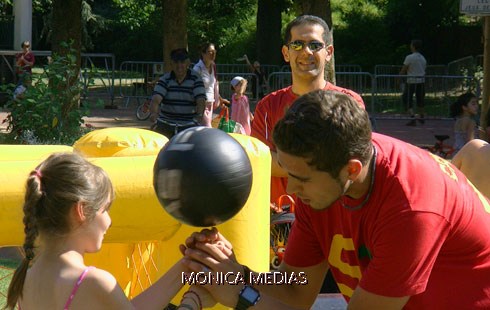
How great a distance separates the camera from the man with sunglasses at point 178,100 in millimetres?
11227

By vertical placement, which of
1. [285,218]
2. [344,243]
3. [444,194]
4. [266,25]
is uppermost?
[266,25]

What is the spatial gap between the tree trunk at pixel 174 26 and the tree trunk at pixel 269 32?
13.9 m

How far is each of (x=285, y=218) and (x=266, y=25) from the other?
25.4 metres

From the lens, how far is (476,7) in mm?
9820

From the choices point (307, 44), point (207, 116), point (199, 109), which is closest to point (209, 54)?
point (207, 116)

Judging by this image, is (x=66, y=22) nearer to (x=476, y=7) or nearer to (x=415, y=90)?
(x=415, y=90)

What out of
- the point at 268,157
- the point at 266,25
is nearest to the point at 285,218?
the point at 268,157

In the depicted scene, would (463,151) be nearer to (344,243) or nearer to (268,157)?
(268,157)

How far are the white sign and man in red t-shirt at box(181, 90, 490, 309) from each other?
6984 millimetres

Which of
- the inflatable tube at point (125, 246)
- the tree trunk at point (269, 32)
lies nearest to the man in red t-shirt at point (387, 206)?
the inflatable tube at point (125, 246)

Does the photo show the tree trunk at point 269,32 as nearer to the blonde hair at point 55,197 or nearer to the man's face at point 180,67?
the man's face at point 180,67

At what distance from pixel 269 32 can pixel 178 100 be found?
2072 cm

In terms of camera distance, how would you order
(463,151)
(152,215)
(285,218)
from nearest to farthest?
(152,215)
(463,151)
(285,218)

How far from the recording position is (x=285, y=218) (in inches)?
267
